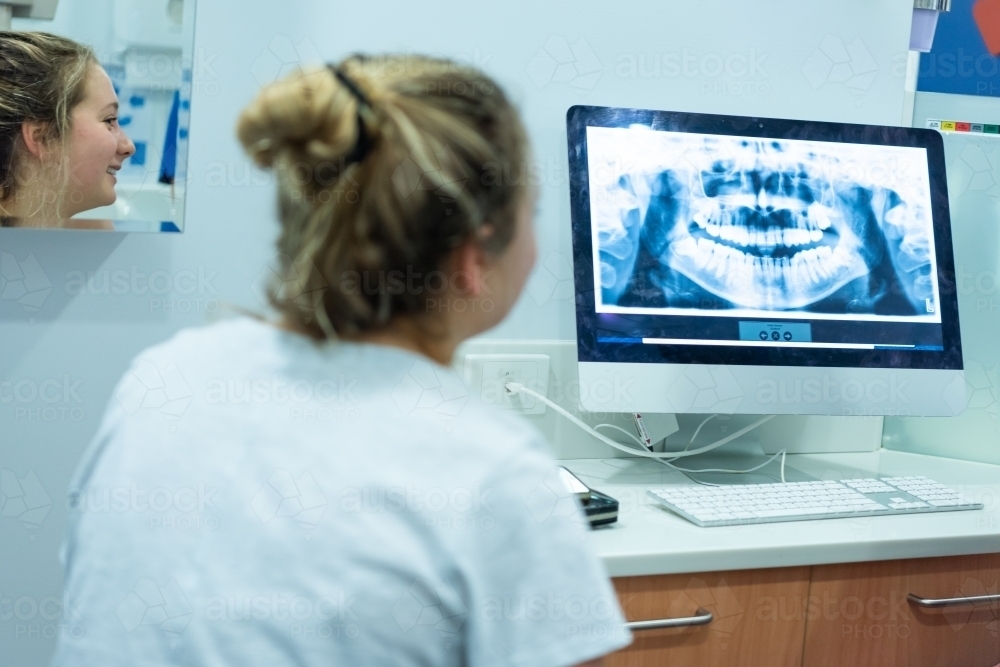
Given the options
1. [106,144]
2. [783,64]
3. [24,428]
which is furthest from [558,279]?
[24,428]

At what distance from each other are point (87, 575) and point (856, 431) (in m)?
1.52

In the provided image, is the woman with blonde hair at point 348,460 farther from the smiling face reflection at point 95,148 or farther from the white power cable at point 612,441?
the white power cable at point 612,441

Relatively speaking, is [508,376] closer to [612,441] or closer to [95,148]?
[612,441]

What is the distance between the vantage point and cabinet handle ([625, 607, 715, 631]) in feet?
3.82

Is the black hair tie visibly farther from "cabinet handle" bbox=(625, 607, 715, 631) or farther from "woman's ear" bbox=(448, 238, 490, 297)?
"cabinet handle" bbox=(625, 607, 715, 631)

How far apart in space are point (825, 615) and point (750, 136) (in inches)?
29.4

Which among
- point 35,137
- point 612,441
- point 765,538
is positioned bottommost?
point 765,538

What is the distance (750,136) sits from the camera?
1569 mm

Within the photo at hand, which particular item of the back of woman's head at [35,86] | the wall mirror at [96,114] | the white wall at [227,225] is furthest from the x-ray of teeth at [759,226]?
the back of woman's head at [35,86]

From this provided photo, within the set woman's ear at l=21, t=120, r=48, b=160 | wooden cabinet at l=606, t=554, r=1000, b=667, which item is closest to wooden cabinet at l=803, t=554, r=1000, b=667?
wooden cabinet at l=606, t=554, r=1000, b=667

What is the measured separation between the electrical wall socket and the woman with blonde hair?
0.83 metres

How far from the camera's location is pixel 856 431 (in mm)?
1895

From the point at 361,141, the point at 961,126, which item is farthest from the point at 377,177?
the point at 961,126

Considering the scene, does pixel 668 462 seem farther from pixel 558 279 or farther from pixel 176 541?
pixel 176 541
